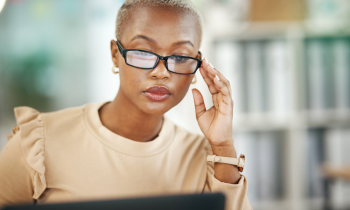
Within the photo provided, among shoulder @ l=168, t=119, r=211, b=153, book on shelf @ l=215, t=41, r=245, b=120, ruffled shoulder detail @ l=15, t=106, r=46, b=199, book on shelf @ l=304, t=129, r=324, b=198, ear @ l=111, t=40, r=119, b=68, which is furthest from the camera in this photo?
book on shelf @ l=304, t=129, r=324, b=198

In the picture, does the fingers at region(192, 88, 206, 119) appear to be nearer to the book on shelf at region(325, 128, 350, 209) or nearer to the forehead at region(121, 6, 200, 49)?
the forehead at region(121, 6, 200, 49)

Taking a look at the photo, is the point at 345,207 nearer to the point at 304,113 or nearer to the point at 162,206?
the point at 304,113

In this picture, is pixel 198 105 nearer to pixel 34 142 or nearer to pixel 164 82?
pixel 164 82

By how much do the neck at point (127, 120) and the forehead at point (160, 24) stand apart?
20cm

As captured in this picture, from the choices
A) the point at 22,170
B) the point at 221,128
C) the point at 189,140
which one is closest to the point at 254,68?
the point at 189,140

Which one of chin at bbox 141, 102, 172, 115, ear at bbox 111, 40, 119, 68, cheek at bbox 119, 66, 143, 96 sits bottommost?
chin at bbox 141, 102, 172, 115

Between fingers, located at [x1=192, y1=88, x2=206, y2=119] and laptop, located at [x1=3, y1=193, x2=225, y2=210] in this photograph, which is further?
fingers, located at [x1=192, y1=88, x2=206, y2=119]

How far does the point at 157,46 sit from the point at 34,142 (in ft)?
1.44

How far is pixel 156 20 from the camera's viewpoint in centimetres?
83

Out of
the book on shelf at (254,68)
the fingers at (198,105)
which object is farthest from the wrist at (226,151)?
the book on shelf at (254,68)

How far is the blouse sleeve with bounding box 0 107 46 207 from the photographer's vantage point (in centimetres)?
83

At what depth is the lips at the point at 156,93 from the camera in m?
0.85

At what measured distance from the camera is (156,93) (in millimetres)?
856

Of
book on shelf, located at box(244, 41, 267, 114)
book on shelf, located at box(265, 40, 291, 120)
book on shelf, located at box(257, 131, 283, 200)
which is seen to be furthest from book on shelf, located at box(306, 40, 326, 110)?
book on shelf, located at box(257, 131, 283, 200)
